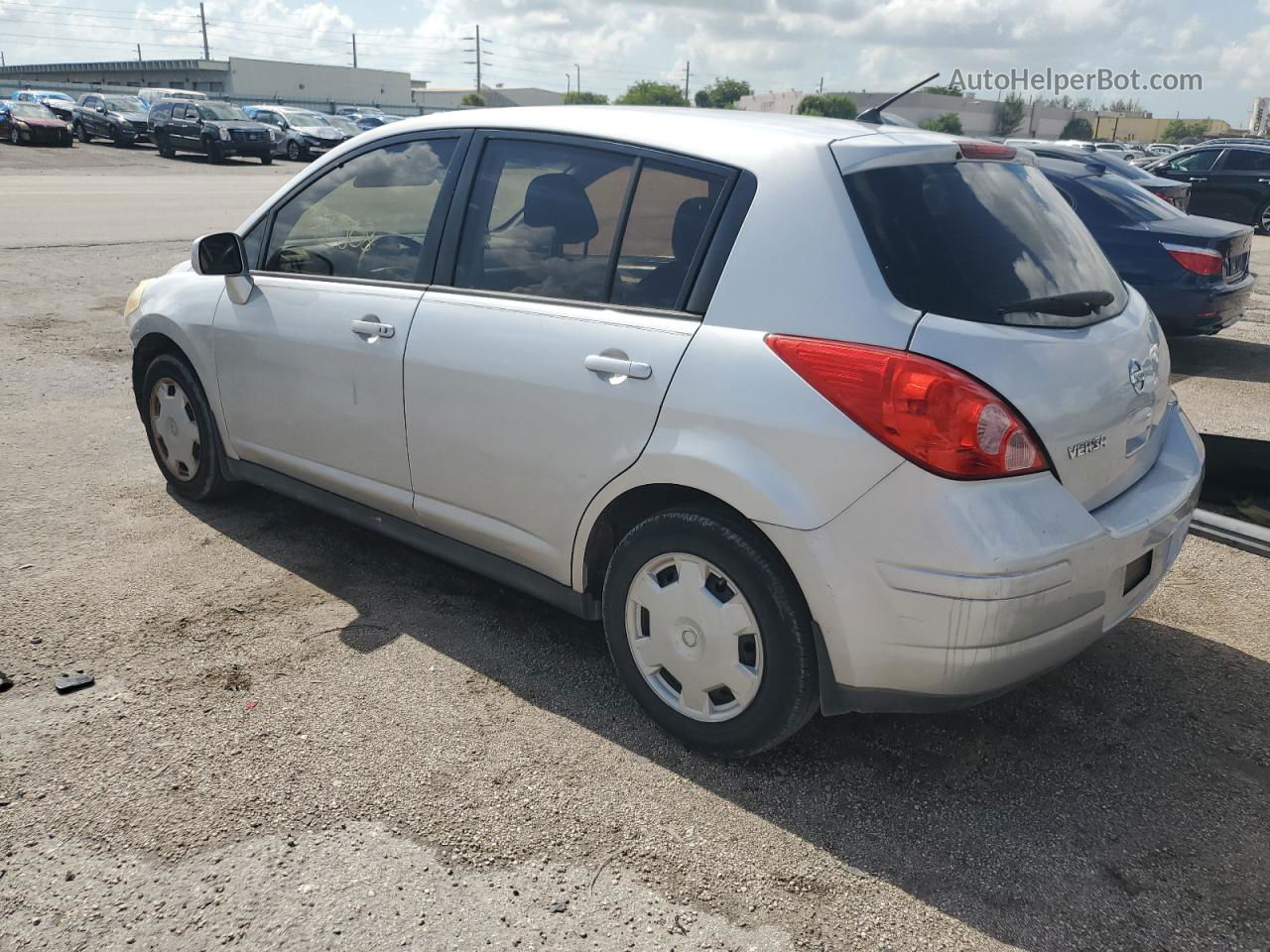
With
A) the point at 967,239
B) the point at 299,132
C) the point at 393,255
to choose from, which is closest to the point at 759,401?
the point at 967,239

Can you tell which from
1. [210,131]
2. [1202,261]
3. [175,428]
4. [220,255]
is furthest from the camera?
[210,131]

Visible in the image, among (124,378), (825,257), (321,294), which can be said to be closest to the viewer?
(825,257)

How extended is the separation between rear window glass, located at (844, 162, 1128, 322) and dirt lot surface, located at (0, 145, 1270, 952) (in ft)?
4.42

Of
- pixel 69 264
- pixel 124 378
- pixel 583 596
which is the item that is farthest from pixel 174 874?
pixel 69 264

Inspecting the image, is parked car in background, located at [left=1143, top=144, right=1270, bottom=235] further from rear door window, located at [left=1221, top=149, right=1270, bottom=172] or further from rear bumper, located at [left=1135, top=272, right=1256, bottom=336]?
rear bumper, located at [left=1135, top=272, right=1256, bottom=336]

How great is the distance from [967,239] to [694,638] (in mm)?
1332

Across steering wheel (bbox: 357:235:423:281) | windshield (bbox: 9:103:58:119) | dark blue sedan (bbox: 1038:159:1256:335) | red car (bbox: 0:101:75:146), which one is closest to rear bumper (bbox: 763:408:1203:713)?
steering wheel (bbox: 357:235:423:281)

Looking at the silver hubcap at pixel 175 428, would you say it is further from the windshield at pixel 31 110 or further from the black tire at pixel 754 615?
the windshield at pixel 31 110

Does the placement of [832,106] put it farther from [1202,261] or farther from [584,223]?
[584,223]

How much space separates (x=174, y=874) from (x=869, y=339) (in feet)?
7.11

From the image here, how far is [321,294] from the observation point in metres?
3.98

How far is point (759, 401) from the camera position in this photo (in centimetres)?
270

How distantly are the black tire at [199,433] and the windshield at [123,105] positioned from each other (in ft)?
125

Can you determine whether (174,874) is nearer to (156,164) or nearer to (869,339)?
(869,339)
